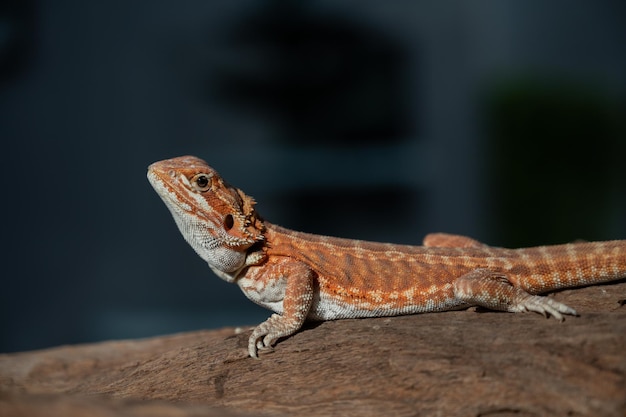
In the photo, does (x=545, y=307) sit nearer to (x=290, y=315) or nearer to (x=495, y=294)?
(x=495, y=294)

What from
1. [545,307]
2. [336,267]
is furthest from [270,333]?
[545,307]

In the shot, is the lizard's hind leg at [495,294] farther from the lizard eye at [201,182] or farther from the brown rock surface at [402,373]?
the lizard eye at [201,182]

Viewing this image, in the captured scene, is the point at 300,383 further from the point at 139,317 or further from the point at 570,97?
the point at 570,97

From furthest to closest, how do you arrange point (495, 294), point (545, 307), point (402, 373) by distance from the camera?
point (495, 294)
point (545, 307)
point (402, 373)

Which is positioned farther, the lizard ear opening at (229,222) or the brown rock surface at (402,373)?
the lizard ear opening at (229,222)

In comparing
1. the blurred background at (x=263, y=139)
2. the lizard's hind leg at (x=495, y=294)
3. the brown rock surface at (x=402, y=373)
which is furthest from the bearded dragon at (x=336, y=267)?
the blurred background at (x=263, y=139)

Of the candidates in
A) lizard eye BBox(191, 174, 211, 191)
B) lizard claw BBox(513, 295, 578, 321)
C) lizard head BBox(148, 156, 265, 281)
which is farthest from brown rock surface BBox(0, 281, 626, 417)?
lizard eye BBox(191, 174, 211, 191)

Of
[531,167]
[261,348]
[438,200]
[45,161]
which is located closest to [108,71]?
[45,161]

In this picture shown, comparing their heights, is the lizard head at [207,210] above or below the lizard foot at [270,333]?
above
